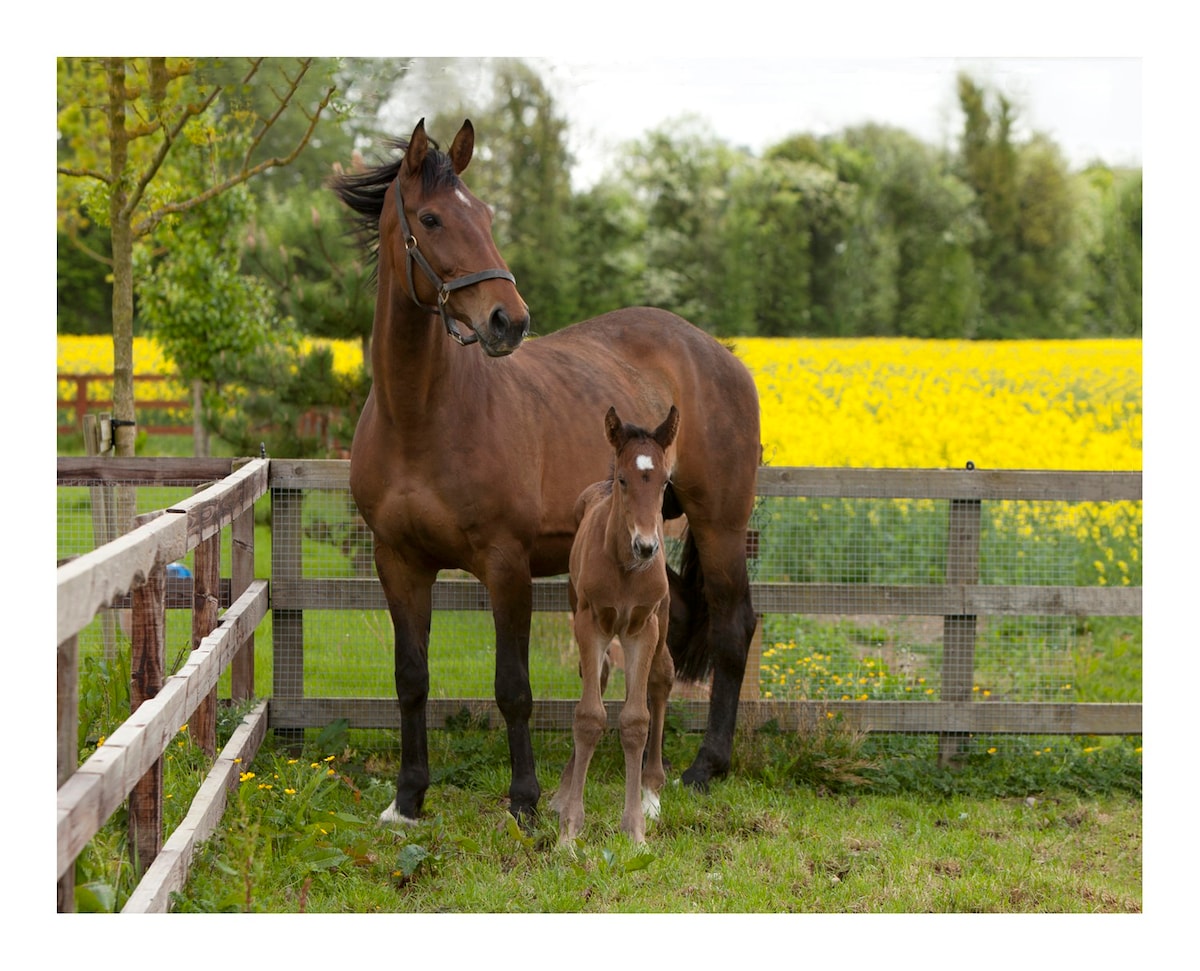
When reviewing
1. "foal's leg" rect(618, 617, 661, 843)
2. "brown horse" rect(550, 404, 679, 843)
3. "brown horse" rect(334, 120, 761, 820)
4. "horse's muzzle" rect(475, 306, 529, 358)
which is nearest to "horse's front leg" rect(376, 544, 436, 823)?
"brown horse" rect(334, 120, 761, 820)

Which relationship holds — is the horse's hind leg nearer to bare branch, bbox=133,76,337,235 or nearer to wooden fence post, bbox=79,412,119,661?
wooden fence post, bbox=79,412,119,661

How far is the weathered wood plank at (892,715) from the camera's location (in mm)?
5828

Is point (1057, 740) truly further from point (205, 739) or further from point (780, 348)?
point (780, 348)

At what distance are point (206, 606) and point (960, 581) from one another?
368 cm

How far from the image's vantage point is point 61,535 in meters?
8.45

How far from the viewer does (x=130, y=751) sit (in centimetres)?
286

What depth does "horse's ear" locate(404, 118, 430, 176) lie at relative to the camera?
4.31m

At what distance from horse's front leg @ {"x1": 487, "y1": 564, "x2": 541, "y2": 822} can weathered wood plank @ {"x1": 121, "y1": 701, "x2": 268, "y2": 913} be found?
1106mm

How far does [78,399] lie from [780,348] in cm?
1066

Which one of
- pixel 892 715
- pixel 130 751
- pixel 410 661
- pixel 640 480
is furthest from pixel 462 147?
pixel 892 715

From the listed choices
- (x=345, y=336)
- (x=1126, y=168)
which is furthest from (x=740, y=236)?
(x=345, y=336)

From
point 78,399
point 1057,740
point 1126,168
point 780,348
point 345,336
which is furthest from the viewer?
point 78,399

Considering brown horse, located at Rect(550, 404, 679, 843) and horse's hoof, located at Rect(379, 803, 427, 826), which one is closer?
brown horse, located at Rect(550, 404, 679, 843)

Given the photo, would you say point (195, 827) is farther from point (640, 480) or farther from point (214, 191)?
point (214, 191)
